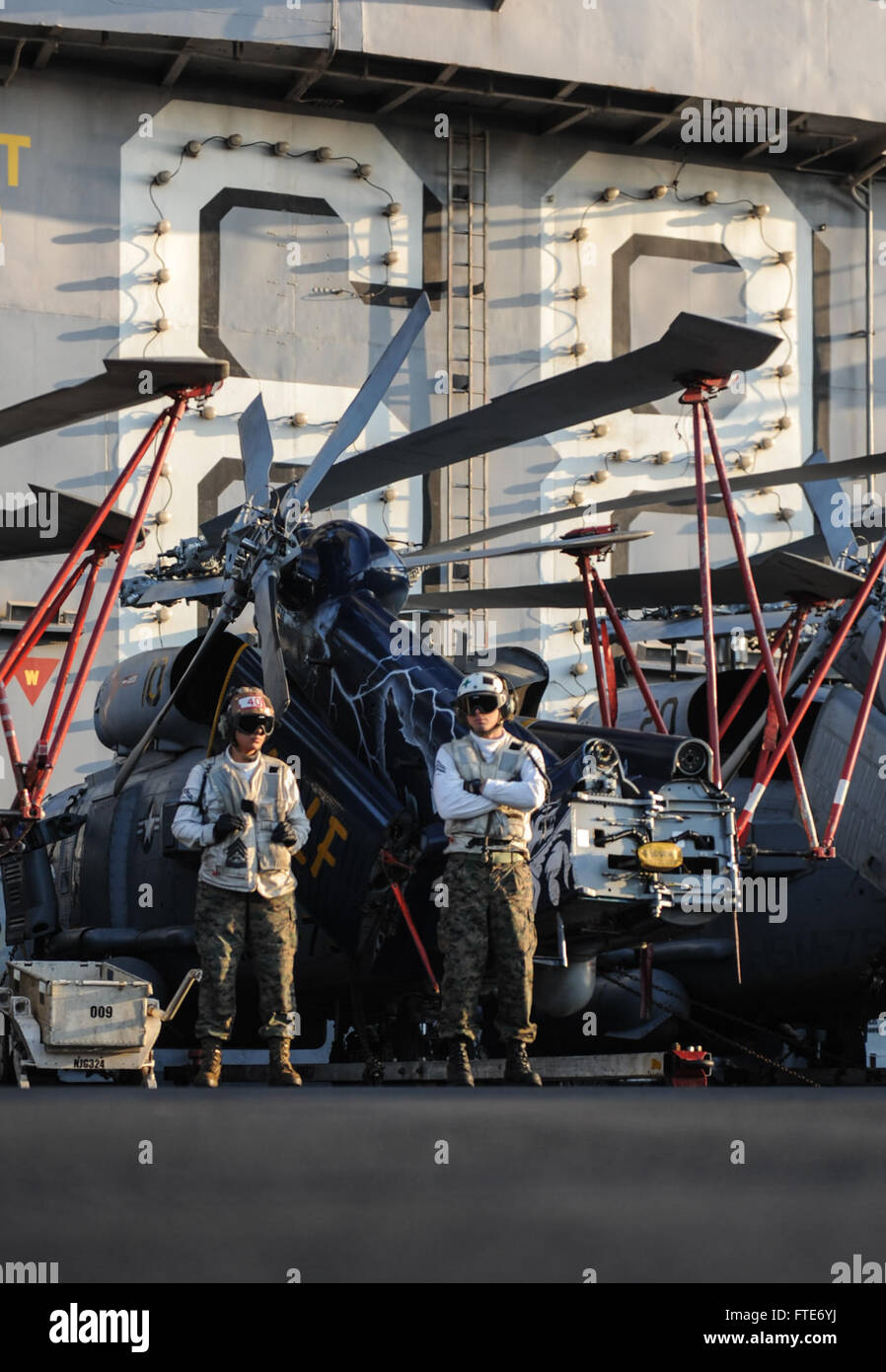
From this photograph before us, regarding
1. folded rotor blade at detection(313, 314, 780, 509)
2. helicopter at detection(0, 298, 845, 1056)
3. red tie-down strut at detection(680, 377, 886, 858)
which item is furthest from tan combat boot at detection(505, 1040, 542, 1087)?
folded rotor blade at detection(313, 314, 780, 509)

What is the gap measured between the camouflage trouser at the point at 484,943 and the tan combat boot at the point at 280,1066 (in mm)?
949

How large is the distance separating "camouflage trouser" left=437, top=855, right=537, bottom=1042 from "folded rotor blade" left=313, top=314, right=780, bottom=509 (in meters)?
3.55

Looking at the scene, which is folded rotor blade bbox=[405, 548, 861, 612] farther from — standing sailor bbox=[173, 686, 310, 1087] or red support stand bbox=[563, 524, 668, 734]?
standing sailor bbox=[173, 686, 310, 1087]

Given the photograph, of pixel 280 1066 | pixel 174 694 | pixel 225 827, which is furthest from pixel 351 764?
pixel 280 1066

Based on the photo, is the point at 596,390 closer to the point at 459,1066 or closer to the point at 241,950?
the point at 241,950

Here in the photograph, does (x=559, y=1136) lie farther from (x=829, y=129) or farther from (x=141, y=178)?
(x=829, y=129)

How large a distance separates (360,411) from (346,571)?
1.38 meters

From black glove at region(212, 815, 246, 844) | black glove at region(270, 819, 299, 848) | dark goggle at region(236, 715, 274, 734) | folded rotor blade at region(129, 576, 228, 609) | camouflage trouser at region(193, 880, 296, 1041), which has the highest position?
folded rotor blade at region(129, 576, 228, 609)

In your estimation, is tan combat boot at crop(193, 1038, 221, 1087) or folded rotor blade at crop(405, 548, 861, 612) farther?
folded rotor blade at crop(405, 548, 861, 612)

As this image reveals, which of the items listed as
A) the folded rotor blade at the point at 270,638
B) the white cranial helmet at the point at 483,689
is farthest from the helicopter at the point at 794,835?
the white cranial helmet at the point at 483,689

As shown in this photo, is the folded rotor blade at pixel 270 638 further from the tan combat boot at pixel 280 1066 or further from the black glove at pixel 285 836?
the tan combat boot at pixel 280 1066

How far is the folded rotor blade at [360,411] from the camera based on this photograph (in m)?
15.2

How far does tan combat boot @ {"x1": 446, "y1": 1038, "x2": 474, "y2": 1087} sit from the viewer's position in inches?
410

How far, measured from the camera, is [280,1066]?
10805 mm
